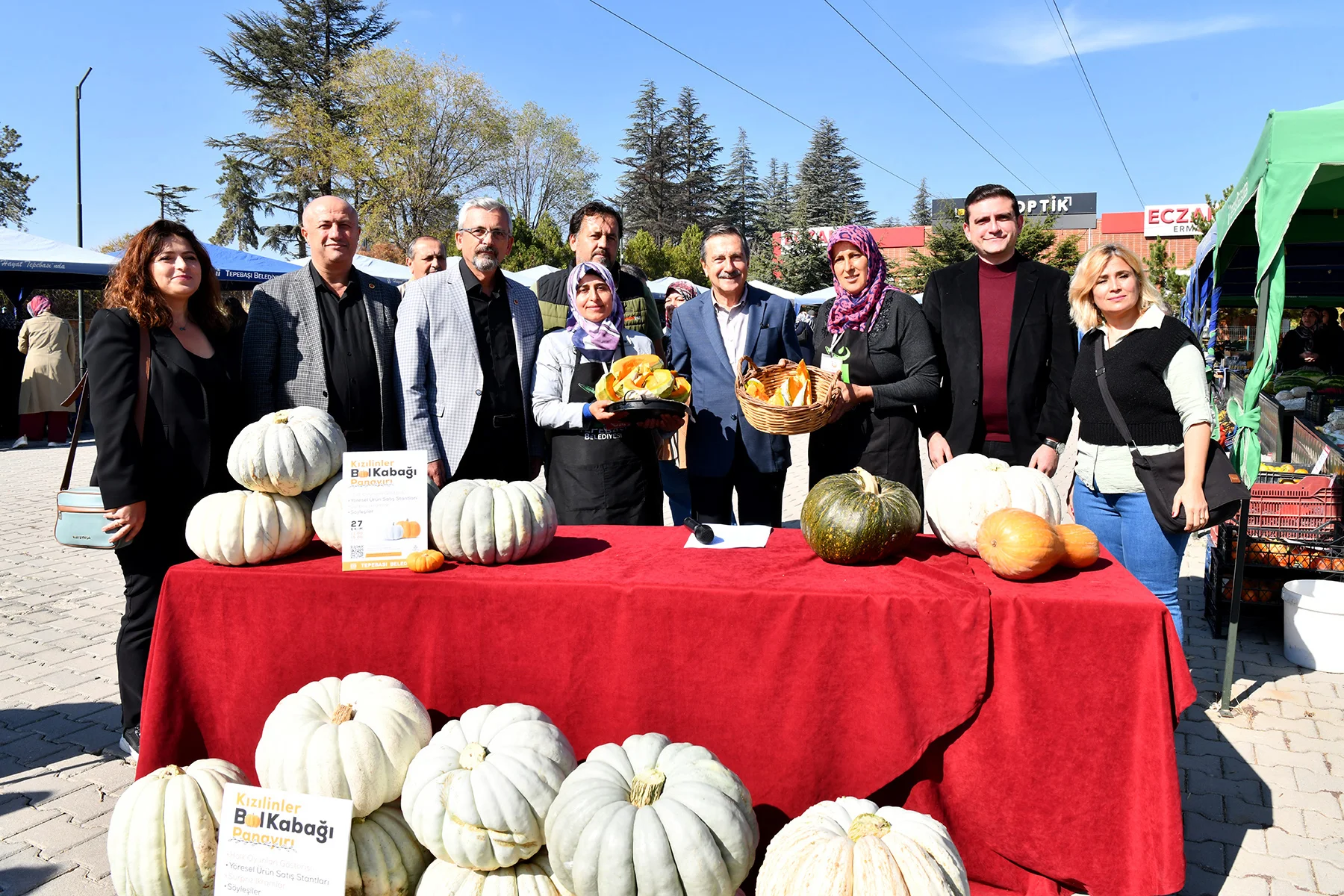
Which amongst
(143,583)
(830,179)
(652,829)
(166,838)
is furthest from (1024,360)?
(830,179)

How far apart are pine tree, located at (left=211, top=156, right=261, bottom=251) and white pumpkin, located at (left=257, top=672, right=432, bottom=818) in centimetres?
4522

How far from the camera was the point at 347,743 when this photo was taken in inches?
86.7

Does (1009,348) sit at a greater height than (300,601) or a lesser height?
greater

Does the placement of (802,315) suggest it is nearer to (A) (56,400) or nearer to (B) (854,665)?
(A) (56,400)

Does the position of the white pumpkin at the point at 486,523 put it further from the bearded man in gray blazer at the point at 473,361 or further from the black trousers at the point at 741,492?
the black trousers at the point at 741,492

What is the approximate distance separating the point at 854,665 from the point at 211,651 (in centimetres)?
211

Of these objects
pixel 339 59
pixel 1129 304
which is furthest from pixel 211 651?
pixel 339 59

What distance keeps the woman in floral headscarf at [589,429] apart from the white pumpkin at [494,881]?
1.71m

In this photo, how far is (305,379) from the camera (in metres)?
3.65

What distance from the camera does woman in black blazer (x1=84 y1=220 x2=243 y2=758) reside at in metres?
3.15

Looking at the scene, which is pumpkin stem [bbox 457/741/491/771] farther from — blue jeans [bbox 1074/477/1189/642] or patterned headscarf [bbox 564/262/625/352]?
blue jeans [bbox 1074/477/1189/642]

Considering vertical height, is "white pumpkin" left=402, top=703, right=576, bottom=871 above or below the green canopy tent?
below

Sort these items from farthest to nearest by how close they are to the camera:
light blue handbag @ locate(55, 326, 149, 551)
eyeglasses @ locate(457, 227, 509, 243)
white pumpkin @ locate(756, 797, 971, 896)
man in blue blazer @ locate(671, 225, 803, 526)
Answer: man in blue blazer @ locate(671, 225, 803, 526) < eyeglasses @ locate(457, 227, 509, 243) < light blue handbag @ locate(55, 326, 149, 551) < white pumpkin @ locate(756, 797, 971, 896)

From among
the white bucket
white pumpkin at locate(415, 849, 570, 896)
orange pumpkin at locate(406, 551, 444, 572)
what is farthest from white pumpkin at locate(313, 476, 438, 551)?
the white bucket
